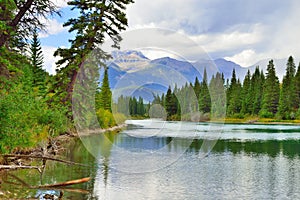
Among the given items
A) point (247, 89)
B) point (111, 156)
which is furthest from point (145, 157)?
point (247, 89)

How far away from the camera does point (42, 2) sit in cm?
1930

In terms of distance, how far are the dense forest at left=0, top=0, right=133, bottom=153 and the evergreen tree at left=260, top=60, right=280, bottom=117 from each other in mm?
45408

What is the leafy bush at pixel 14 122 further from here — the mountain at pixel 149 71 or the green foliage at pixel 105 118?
the green foliage at pixel 105 118

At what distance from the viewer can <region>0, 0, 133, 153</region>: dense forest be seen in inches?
655

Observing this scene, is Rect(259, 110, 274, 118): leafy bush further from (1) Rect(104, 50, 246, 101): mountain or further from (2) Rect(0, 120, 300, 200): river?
(1) Rect(104, 50, 246, 101): mountain

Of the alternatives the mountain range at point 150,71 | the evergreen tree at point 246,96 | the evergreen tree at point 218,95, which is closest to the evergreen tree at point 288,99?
the evergreen tree at point 246,96

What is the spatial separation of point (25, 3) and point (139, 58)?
5.85 meters

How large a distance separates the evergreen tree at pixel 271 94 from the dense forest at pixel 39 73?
149 ft

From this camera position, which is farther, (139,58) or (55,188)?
(139,58)

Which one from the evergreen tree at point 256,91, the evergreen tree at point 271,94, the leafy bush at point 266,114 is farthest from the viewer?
the evergreen tree at point 256,91

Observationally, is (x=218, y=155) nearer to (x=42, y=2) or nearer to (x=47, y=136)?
(x=47, y=136)

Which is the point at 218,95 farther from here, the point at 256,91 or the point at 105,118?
the point at 256,91

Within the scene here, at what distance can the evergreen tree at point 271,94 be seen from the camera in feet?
272

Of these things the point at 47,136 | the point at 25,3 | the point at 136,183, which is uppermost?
the point at 25,3
